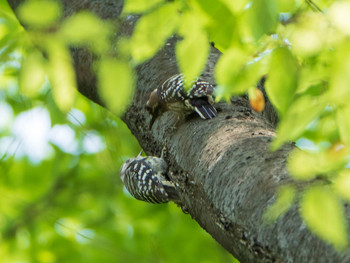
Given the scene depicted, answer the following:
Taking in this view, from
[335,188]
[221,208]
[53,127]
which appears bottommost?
[53,127]

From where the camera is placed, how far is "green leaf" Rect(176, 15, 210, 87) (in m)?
1.34

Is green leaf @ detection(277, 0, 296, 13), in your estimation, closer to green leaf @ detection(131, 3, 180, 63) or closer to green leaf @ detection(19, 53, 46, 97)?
green leaf @ detection(131, 3, 180, 63)

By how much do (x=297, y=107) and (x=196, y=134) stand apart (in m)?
1.23

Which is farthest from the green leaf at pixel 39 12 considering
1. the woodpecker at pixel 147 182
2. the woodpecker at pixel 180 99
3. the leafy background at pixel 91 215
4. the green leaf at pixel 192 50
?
the leafy background at pixel 91 215

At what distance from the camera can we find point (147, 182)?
389 centimetres

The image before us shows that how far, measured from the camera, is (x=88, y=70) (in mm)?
3428

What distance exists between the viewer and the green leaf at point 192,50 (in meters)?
1.34

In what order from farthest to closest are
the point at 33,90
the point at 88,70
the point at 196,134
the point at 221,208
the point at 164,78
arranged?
the point at 88,70, the point at 164,78, the point at 196,134, the point at 221,208, the point at 33,90

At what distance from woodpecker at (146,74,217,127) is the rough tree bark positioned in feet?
0.18

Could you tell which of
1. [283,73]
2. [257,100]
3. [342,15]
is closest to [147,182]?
[257,100]

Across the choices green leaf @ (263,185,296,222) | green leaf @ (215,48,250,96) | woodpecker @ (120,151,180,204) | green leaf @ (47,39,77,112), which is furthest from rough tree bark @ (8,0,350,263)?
green leaf @ (47,39,77,112)

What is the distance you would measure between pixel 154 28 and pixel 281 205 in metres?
0.64

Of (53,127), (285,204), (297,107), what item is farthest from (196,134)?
(53,127)

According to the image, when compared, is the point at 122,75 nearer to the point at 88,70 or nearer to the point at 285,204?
the point at 285,204
